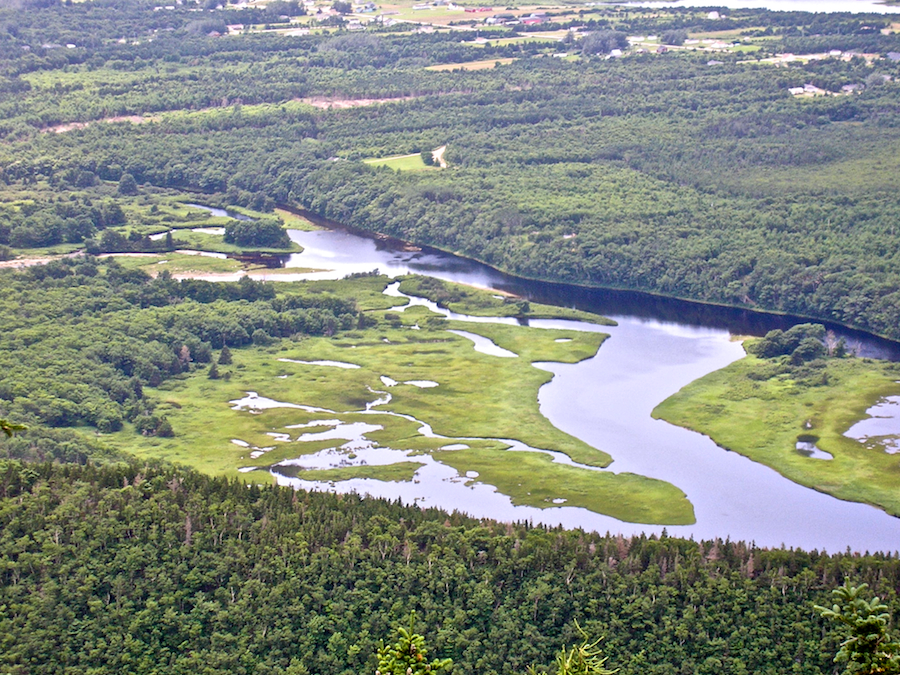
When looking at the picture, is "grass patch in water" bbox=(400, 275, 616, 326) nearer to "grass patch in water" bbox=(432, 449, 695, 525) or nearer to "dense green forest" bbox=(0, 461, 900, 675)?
"grass patch in water" bbox=(432, 449, 695, 525)

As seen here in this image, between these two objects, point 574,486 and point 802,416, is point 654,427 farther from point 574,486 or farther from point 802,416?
point 574,486

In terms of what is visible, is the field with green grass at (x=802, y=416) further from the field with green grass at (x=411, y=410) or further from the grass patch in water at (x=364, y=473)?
the grass patch in water at (x=364, y=473)

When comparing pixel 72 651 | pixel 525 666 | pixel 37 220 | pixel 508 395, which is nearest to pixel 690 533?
pixel 525 666

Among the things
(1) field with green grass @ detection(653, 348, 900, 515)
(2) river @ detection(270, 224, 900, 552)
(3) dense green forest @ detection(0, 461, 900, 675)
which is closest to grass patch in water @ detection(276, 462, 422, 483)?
(2) river @ detection(270, 224, 900, 552)

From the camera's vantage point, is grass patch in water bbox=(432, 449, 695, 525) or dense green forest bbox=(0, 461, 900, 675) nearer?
dense green forest bbox=(0, 461, 900, 675)

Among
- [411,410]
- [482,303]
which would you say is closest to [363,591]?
[411,410]
